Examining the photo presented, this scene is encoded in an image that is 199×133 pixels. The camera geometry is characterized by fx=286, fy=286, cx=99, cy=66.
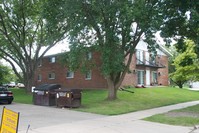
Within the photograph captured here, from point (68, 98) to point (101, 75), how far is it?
1409 centimetres

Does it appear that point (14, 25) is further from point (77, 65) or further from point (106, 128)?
point (106, 128)

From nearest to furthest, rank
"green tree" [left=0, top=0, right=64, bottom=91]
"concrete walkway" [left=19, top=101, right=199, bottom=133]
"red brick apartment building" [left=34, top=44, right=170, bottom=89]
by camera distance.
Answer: "concrete walkway" [left=19, top=101, right=199, bottom=133] → "green tree" [left=0, top=0, right=64, bottom=91] → "red brick apartment building" [left=34, top=44, right=170, bottom=89]

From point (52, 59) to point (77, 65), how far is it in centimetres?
2126

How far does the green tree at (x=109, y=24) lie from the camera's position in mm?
18828

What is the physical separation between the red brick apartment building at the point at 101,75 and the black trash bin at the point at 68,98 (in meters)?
12.5

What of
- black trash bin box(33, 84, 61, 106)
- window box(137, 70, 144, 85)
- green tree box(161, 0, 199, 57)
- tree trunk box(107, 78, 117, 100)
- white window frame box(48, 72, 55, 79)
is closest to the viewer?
green tree box(161, 0, 199, 57)

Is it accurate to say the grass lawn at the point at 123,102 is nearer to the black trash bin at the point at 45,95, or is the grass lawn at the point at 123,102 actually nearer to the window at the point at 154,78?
the black trash bin at the point at 45,95

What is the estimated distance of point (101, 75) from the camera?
3222cm

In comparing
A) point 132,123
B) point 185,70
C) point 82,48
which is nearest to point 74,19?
point 82,48

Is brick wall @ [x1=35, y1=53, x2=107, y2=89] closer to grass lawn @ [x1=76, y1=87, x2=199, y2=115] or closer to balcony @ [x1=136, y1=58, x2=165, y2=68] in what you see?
grass lawn @ [x1=76, y1=87, x2=199, y2=115]

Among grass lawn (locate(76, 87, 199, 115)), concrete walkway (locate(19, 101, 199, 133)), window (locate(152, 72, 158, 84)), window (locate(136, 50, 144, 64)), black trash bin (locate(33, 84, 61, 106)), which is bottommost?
concrete walkway (locate(19, 101, 199, 133))

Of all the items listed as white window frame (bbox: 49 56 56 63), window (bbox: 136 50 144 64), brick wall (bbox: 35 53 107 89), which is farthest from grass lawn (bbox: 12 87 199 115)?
white window frame (bbox: 49 56 56 63)

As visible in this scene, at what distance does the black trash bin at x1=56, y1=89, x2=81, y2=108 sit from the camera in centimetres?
1825

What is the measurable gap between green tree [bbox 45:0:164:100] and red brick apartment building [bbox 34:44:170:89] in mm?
9824
